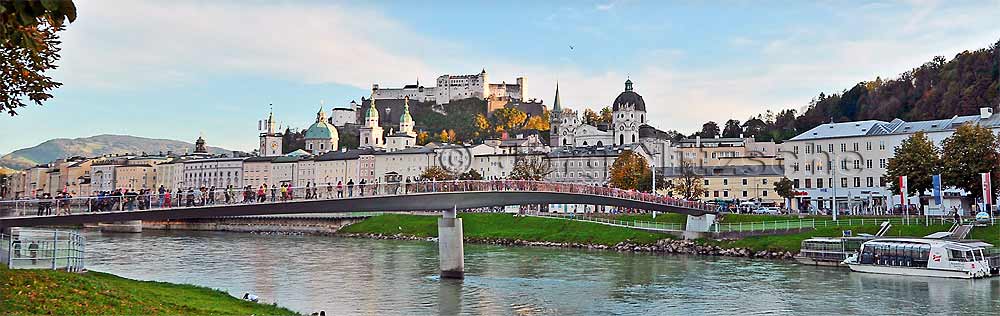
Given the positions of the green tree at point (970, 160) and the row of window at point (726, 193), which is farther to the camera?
the row of window at point (726, 193)

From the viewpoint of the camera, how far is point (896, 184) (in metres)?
57.6

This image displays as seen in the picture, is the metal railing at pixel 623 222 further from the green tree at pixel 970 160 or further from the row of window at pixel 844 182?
the row of window at pixel 844 182

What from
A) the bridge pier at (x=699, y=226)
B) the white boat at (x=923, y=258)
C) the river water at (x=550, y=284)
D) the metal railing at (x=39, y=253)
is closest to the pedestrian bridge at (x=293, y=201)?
the metal railing at (x=39, y=253)

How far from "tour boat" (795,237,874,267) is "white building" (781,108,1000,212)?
2482 cm

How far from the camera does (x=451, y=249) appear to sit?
4191cm

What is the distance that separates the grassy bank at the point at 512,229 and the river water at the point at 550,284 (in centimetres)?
500

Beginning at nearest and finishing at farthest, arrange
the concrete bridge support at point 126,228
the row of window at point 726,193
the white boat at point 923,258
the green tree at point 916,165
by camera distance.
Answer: the white boat at point 923,258, the green tree at point 916,165, the concrete bridge support at point 126,228, the row of window at point 726,193

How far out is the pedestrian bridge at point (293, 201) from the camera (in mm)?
29188

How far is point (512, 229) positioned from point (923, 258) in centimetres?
3534

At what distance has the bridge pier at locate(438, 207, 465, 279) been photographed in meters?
41.8

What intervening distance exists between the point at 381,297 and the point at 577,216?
42343mm

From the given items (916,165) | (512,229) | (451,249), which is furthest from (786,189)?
(451,249)

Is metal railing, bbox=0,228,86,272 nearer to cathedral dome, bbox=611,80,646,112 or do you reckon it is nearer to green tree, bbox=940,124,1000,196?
green tree, bbox=940,124,1000,196

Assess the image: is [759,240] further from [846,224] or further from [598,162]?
[598,162]
